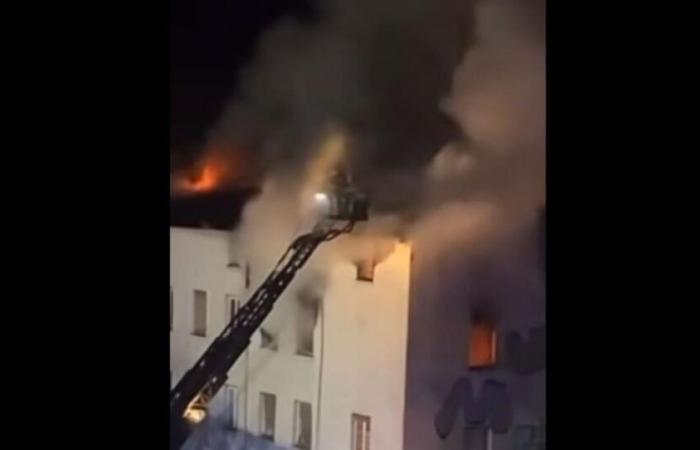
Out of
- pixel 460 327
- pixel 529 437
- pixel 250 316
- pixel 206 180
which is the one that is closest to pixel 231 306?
pixel 250 316

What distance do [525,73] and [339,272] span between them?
33 centimetres

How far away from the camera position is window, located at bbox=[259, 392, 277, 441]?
4.97 ft

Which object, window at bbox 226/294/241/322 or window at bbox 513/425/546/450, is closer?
window at bbox 226/294/241/322

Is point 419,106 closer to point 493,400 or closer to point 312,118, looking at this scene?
point 312,118

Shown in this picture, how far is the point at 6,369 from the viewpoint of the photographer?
1453 mm

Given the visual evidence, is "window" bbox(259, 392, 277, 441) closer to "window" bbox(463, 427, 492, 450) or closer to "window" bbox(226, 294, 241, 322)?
"window" bbox(226, 294, 241, 322)

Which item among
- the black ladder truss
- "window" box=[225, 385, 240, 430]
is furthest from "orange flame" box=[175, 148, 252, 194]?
"window" box=[225, 385, 240, 430]

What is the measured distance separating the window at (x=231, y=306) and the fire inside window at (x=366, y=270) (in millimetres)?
135

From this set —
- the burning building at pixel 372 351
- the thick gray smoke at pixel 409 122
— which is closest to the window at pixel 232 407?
the burning building at pixel 372 351

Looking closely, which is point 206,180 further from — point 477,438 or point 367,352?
point 477,438

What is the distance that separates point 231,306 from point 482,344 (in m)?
0.29
